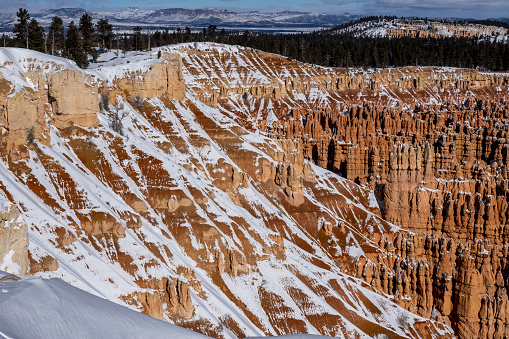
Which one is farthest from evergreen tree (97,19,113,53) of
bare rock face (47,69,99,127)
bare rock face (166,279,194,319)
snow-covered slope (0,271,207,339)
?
snow-covered slope (0,271,207,339)

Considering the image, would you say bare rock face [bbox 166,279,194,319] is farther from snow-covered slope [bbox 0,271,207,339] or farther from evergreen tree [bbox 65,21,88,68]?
evergreen tree [bbox 65,21,88,68]

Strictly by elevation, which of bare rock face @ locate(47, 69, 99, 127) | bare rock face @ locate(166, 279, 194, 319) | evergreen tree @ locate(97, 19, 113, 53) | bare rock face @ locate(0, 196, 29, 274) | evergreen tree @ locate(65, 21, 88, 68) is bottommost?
bare rock face @ locate(166, 279, 194, 319)

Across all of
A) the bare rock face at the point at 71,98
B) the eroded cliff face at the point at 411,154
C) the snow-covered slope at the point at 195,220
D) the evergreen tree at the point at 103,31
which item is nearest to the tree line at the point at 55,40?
the evergreen tree at the point at 103,31

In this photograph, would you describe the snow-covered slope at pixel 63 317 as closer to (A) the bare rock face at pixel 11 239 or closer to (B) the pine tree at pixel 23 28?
(A) the bare rock face at pixel 11 239

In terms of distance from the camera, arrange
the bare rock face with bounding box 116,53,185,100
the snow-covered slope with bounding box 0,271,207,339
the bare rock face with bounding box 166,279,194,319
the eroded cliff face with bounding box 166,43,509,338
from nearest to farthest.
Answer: the snow-covered slope with bounding box 0,271,207,339
the bare rock face with bounding box 166,279,194,319
the eroded cliff face with bounding box 166,43,509,338
the bare rock face with bounding box 116,53,185,100

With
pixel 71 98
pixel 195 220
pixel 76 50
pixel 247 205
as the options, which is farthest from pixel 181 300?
pixel 76 50

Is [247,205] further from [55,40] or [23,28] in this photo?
[55,40]

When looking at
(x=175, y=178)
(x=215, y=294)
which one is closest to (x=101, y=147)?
(x=175, y=178)
